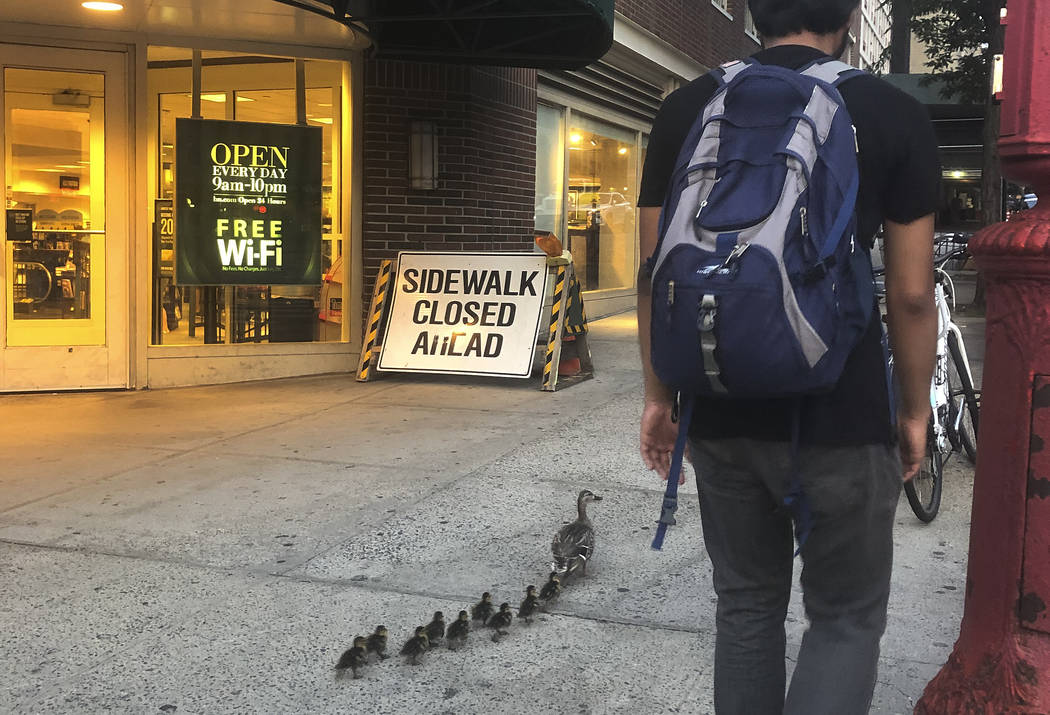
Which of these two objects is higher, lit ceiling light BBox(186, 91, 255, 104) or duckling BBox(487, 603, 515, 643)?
lit ceiling light BBox(186, 91, 255, 104)

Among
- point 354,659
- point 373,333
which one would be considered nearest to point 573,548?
point 354,659

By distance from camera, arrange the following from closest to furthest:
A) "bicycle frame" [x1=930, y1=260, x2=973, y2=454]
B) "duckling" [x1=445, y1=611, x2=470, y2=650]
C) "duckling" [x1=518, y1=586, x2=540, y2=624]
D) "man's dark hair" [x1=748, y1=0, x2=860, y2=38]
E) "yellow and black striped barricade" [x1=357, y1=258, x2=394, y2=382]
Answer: "man's dark hair" [x1=748, y1=0, x2=860, y2=38] < "duckling" [x1=445, y1=611, x2=470, y2=650] < "duckling" [x1=518, y1=586, x2=540, y2=624] < "bicycle frame" [x1=930, y1=260, x2=973, y2=454] < "yellow and black striped barricade" [x1=357, y1=258, x2=394, y2=382]

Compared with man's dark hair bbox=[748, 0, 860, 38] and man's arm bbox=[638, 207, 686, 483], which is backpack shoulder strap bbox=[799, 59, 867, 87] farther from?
man's arm bbox=[638, 207, 686, 483]

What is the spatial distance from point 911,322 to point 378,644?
6.93ft

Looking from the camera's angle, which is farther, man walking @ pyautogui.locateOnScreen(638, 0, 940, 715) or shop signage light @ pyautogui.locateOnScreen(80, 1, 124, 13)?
shop signage light @ pyautogui.locateOnScreen(80, 1, 124, 13)

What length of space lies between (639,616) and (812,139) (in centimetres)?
243

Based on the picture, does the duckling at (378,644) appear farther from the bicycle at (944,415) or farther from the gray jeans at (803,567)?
the bicycle at (944,415)

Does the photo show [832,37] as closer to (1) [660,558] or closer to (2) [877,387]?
(2) [877,387]

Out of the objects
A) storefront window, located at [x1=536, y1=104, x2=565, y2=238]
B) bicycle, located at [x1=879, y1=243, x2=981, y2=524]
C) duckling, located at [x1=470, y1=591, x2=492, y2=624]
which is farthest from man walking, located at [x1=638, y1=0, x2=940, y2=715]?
storefront window, located at [x1=536, y1=104, x2=565, y2=238]

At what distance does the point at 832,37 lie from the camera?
241 centimetres

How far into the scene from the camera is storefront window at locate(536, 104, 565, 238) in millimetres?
12516

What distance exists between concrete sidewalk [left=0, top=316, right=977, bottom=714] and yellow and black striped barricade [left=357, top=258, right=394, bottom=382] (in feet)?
4.64

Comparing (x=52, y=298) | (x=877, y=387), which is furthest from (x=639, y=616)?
(x=52, y=298)

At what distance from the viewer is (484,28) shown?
31.3 feet
